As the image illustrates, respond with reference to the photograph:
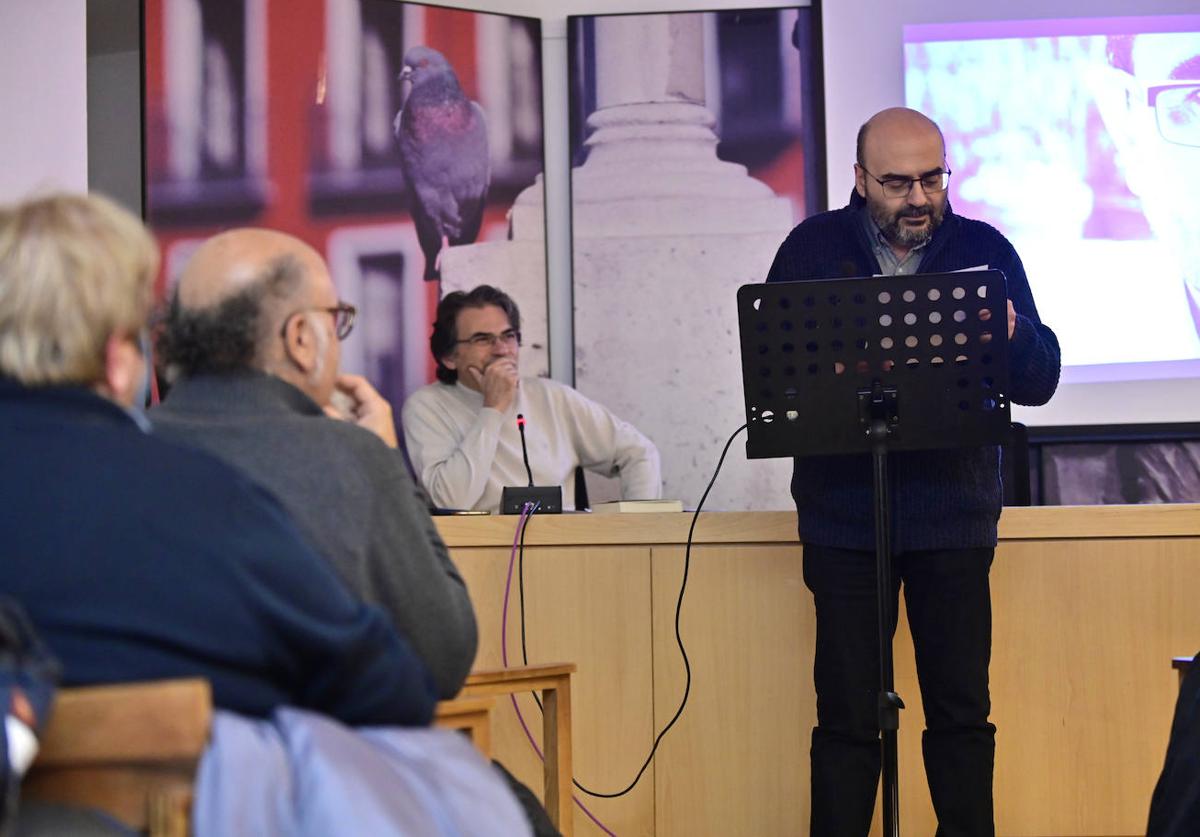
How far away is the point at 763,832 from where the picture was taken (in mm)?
3059

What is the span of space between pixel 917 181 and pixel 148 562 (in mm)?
1819

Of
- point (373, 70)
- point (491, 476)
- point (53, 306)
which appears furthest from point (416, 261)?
point (53, 306)

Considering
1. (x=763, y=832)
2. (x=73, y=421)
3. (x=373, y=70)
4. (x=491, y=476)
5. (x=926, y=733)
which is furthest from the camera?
(x=373, y=70)

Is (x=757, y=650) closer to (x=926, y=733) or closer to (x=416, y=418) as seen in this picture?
(x=926, y=733)

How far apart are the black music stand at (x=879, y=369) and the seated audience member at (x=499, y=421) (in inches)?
66.0

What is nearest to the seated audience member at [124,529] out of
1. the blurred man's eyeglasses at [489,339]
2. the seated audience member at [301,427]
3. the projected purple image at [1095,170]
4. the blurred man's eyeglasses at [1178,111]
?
the seated audience member at [301,427]

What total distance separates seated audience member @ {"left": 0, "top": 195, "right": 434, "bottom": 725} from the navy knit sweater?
1424mm

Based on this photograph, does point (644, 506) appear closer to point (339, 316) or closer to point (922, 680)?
point (922, 680)

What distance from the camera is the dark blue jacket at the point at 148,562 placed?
3.99 ft

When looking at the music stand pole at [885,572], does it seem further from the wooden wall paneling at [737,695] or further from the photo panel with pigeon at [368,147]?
the photo panel with pigeon at [368,147]

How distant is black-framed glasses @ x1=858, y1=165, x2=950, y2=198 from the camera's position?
8.83ft

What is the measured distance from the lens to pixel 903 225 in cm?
271

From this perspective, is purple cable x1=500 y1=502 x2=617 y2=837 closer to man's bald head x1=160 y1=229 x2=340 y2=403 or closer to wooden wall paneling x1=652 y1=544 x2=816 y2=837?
wooden wall paneling x1=652 y1=544 x2=816 y2=837

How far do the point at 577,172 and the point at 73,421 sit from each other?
3838 mm
